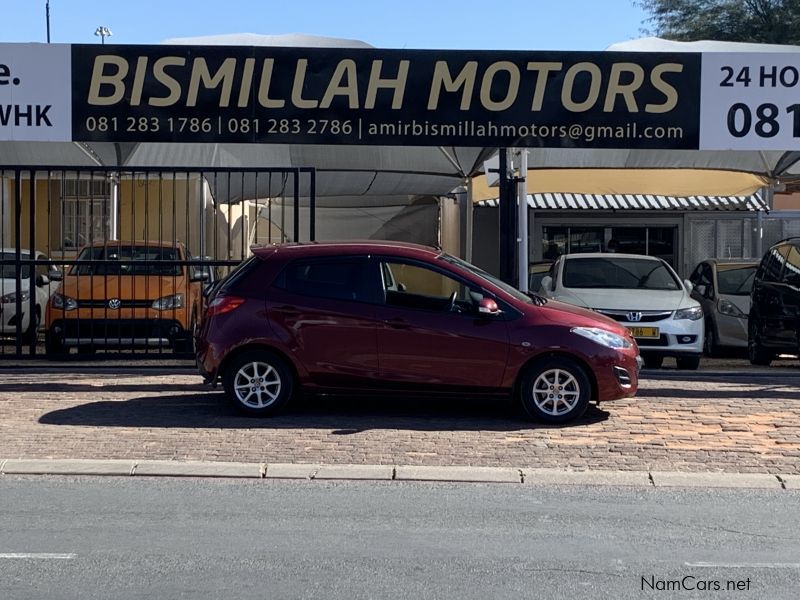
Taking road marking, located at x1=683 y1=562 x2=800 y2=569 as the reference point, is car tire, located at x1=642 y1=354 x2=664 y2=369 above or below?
above

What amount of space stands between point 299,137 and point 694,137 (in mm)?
4658

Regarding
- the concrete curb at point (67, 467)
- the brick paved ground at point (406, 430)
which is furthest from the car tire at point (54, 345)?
the concrete curb at point (67, 467)

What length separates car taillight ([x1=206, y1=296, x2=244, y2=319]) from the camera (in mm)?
9555

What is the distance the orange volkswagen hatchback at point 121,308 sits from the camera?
1303 centimetres

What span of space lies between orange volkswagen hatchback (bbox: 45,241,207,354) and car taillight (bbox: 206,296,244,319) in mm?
3194

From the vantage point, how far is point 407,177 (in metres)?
21.5

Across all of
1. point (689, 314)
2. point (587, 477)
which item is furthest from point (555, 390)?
point (689, 314)

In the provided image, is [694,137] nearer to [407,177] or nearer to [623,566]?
[623,566]

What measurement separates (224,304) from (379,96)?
3.79 meters

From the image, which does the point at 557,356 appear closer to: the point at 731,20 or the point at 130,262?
the point at 130,262

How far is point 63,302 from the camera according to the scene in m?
13.1

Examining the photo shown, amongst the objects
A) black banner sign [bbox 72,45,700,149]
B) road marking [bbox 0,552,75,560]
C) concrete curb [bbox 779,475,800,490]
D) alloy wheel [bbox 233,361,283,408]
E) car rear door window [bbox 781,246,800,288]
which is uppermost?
black banner sign [bbox 72,45,700,149]

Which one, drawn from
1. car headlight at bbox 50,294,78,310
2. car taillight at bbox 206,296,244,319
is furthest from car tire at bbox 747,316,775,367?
car headlight at bbox 50,294,78,310

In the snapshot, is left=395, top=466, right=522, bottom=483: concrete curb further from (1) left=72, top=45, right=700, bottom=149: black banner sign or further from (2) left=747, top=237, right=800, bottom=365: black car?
(2) left=747, top=237, right=800, bottom=365: black car
